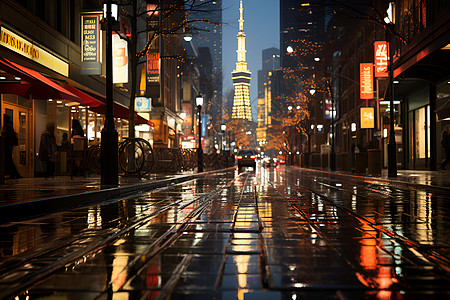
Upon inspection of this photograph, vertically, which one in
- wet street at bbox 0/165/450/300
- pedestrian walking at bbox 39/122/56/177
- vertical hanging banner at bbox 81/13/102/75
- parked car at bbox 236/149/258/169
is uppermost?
vertical hanging banner at bbox 81/13/102/75

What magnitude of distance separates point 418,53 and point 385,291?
23.8 metres

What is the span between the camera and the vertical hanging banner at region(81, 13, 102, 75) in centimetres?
2434

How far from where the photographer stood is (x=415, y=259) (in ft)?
16.1

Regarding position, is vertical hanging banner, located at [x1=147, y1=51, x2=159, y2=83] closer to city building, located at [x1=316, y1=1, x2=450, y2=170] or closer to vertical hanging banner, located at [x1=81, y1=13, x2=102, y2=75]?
city building, located at [x1=316, y1=1, x2=450, y2=170]

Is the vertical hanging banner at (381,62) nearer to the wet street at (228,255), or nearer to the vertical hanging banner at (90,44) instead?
the vertical hanging banner at (90,44)

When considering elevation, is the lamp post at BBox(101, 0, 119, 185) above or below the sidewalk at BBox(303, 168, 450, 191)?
above

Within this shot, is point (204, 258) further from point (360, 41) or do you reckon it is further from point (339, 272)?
point (360, 41)

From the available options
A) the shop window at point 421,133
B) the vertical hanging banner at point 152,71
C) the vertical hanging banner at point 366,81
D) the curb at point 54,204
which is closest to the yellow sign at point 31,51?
the curb at point 54,204

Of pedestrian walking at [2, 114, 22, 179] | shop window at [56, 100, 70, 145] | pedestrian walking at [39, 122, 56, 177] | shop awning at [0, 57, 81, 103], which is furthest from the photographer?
shop window at [56, 100, 70, 145]

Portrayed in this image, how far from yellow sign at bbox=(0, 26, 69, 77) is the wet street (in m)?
10.9

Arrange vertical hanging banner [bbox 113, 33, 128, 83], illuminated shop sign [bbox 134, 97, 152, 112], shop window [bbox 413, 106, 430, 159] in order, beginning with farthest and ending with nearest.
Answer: illuminated shop sign [bbox 134, 97, 152, 112] → shop window [bbox 413, 106, 430, 159] → vertical hanging banner [bbox 113, 33, 128, 83]

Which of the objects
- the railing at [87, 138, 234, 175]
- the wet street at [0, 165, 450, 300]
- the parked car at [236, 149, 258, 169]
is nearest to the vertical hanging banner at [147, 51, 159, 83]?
the railing at [87, 138, 234, 175]

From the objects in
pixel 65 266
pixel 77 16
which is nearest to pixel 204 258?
pixel 65 266

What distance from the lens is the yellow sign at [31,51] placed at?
1752 cm
